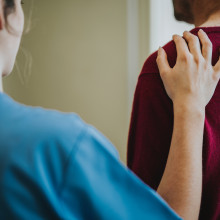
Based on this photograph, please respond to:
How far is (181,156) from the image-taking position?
0.54 metres

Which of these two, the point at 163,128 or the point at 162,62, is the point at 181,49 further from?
the point at 163,128

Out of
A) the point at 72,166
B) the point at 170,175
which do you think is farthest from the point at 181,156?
the point at 72,166

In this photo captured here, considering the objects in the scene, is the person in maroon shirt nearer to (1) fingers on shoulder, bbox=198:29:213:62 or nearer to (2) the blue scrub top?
(1) fingers on shoulder, bbox=198:29:213:62

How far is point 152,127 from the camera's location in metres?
0.60

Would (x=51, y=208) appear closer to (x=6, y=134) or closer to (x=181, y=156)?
(x=6, y=134)

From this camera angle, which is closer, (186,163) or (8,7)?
(8,7)

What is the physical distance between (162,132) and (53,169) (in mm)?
315

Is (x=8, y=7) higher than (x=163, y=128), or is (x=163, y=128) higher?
(x=8, y=7)

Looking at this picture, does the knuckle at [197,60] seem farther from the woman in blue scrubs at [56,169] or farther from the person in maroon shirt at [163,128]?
the woman in blue scrubs at [56,169]

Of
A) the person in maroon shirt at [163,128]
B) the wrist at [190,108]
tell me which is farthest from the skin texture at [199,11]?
the wrist at [190,108]

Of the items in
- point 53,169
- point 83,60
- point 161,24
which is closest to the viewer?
point 53,169

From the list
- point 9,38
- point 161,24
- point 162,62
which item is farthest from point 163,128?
point 161,24

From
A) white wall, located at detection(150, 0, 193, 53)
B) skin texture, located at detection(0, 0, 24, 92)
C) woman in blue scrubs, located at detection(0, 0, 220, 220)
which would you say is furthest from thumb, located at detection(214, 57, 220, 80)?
white wall, located at detection(150, 0, 193, 53)

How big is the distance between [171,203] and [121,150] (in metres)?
0.72
